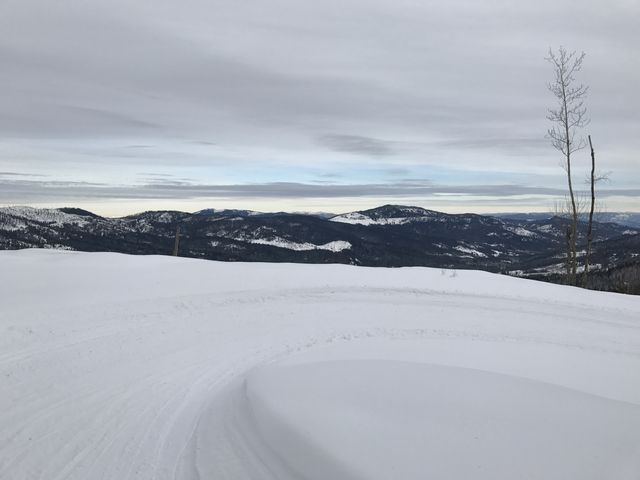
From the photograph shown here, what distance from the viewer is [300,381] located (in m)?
7.74

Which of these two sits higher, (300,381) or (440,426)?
(440,426)

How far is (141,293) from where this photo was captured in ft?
46.4

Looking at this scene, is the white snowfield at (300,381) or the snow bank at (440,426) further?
the white snowfield at (300,381)

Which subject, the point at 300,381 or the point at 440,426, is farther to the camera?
the point at 300,381

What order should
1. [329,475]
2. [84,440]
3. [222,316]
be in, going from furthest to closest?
[222,316] < [84,440] < [329,475]

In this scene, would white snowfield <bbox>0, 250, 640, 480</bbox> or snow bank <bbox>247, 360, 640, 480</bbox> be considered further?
white snowfield <bbox>0, 250, 640, 480</bbox>

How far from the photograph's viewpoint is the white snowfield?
5.29m

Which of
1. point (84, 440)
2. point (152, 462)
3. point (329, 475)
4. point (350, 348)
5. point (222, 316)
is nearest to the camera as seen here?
point (329, 475)

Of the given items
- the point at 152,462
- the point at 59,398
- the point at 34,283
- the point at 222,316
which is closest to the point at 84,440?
the point at 152,462

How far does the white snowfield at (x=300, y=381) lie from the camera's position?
17.4ft

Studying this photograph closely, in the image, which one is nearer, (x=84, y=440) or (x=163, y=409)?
(x=84, y=440)

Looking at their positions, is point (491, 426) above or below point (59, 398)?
above

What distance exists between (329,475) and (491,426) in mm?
2056

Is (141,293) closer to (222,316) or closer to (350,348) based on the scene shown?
(222,316)
